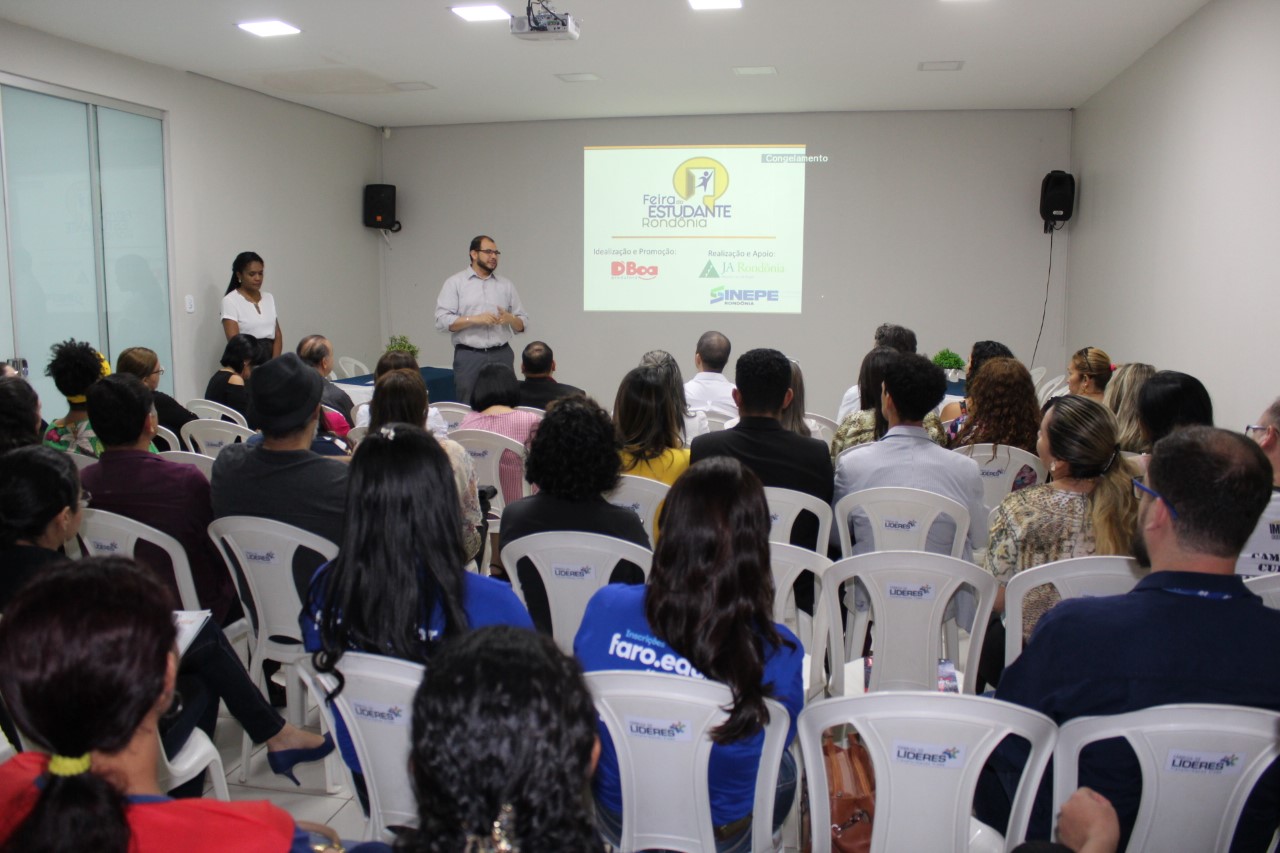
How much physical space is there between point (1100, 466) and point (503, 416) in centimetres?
256

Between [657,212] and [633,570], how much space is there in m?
7.39

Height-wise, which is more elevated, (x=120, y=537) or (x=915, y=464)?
(x=915, y=464)

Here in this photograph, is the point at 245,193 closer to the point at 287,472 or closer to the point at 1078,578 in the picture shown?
the point at 287,472

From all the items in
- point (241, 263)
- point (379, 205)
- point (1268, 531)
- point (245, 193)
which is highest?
point (379, 205)

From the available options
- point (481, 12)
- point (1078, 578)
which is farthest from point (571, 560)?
point (481, 12)

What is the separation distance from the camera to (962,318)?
30.6 feet

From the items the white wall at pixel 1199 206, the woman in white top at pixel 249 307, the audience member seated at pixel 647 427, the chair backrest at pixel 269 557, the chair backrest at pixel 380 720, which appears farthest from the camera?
the woman in white top at pixel 249 307

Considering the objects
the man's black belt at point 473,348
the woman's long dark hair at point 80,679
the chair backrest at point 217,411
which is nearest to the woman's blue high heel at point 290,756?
the woman's long dark hair at point 80,679

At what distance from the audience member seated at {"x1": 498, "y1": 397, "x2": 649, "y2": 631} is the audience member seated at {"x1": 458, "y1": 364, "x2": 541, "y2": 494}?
1448 mm

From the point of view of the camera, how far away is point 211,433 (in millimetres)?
4840

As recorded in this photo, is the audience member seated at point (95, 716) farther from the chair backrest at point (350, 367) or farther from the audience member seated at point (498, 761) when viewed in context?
the chair backrest at point (350, 367)

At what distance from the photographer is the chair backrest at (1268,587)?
2.31 metres

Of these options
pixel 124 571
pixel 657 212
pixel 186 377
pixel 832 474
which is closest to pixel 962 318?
pixel 657 212

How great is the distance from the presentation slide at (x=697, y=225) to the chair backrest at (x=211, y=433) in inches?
220
